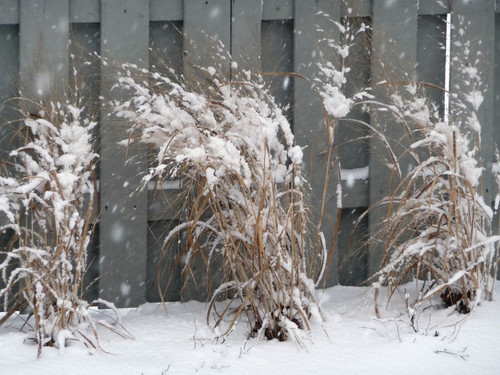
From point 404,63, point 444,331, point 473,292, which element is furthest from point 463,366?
point 404,63

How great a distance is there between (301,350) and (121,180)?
100 centimetres

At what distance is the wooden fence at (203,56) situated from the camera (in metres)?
2.44

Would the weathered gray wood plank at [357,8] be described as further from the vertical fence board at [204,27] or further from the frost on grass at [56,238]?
the frost on grass at [56,238]

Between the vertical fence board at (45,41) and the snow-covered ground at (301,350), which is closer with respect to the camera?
the snow-covered ground at (301,350)

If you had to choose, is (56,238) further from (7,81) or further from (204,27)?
(204,27)

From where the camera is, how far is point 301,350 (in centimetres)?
193

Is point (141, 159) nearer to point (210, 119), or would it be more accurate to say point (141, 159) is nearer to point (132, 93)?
point (132, 93)

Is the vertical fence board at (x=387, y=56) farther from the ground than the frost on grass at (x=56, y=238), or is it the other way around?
the vertical fence board at (x=387, y=56)

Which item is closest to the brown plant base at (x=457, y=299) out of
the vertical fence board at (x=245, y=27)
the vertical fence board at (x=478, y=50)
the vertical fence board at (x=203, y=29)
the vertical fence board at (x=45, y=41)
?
the vertical fence board at (x=478, y=50)

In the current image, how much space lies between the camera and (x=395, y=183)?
2.62m

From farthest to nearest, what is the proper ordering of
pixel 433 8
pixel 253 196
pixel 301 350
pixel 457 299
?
pixel 433 8 < pixel 457 299 < pixel 253 196 < pixel 301 350

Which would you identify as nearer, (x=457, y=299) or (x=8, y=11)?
(x=457, y=299)

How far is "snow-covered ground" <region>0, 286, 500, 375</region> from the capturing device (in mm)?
1800

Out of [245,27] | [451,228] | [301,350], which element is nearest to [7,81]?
[245,27]
